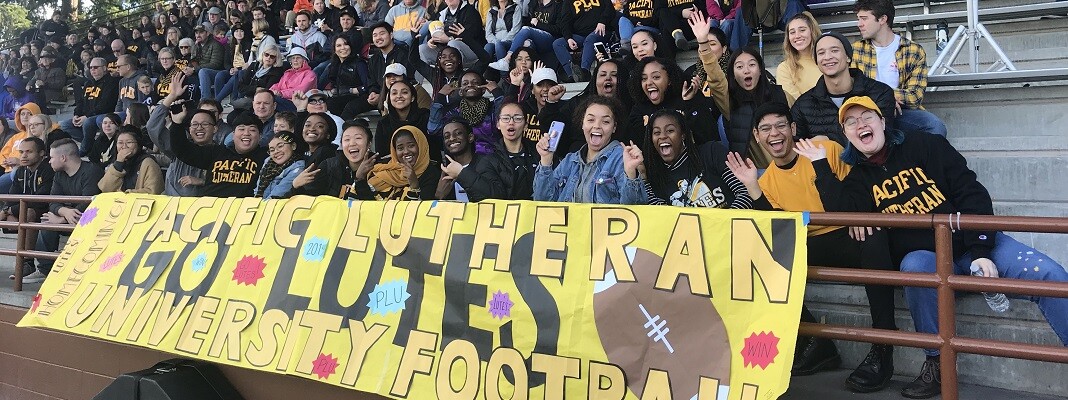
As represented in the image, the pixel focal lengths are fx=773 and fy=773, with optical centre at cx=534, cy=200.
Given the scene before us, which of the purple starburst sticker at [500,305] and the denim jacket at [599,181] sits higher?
the denim jacket at [599,181]

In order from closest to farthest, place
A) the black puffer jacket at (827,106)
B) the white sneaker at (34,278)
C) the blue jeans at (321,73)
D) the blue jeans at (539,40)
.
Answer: the black puffer jacket at (827,106)
the white sneaker at (34,278)
the blue jeans at (539,40)
the blue jeans at (321,73)

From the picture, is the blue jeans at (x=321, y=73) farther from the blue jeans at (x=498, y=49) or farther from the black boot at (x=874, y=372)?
the black boot at (x=874, y=372)

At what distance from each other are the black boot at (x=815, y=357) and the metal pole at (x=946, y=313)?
0.80 metres

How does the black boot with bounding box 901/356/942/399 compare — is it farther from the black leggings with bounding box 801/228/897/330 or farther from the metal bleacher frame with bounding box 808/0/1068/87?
the metal bleacher frame with bounding box 808/0/1068/87

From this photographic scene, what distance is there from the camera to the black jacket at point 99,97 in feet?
39.7

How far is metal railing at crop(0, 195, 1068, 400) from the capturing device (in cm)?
279

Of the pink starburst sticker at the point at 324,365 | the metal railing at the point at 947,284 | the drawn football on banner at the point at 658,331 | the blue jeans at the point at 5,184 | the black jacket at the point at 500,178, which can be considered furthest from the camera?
the blue jeans at the point at 5,184

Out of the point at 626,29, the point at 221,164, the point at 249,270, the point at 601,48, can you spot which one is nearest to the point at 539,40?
the point at 601,48

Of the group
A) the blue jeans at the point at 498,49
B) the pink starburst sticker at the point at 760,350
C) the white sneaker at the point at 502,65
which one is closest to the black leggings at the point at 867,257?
the pink starburst sticker at the point at 760,350

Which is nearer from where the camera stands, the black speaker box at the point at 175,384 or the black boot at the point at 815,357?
the black boot at the point at 815,357

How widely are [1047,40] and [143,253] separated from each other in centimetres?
703

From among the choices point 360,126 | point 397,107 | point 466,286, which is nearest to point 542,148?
point 466,286

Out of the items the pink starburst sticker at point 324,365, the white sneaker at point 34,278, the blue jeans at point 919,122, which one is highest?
A: the blue jeans at point 919,122

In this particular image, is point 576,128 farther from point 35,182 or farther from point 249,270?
point 35,182
